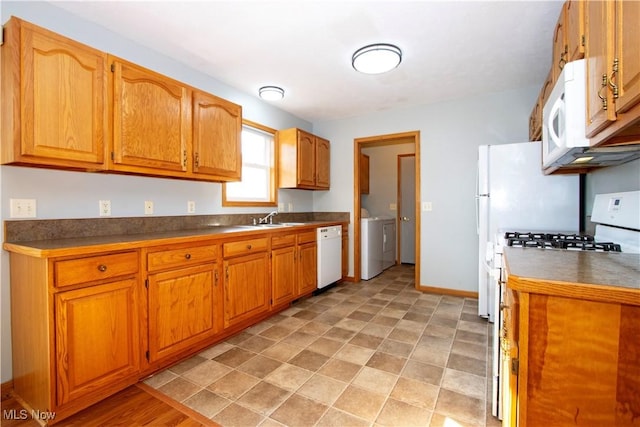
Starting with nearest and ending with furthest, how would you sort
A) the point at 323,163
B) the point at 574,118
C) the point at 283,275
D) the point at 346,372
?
→ 1. the point at 574,118
2. the point at 346,372
3. the point at 283,275
4. the point at 323,163

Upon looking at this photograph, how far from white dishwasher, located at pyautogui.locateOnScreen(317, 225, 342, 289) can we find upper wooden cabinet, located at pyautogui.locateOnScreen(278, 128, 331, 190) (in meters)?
0.70

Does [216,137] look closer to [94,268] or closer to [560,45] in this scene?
[94,268]

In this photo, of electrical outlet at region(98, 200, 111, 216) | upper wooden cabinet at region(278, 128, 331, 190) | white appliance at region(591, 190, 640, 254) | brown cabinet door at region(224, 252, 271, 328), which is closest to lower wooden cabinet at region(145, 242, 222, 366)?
brown cabinet door at region(224, 252, 271, 328)

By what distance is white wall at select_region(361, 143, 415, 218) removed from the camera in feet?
18.3

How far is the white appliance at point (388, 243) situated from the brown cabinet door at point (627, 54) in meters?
3.85

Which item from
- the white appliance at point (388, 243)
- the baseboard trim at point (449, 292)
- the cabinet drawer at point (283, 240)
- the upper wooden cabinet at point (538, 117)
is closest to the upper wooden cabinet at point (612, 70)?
the upper wooden cabinet at point (538, 117)

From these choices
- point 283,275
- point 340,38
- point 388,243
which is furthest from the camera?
point 388,243

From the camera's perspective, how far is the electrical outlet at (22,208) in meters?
1.66

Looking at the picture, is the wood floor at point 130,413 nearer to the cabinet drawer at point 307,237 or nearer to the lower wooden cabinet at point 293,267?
the lower wooden cabinet at point 293,267

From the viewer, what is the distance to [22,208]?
5.55ft

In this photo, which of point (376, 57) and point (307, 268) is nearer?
point (376, 57)

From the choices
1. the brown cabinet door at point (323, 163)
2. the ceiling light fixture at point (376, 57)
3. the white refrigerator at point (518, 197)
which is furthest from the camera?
the brown cabinet door at point (323, 163)

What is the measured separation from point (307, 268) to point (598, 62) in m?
2.85

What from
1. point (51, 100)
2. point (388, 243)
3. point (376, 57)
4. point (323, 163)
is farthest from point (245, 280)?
point (388, 243)
